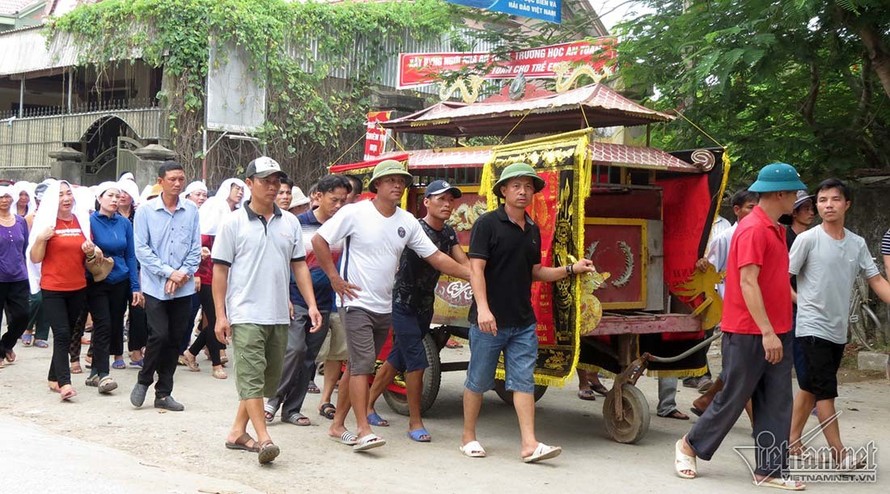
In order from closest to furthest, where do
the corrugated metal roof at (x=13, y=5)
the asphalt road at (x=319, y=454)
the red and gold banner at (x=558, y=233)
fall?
the asphalt road at (x=319, y=454)
the red and gold banner at (x=558, y=233)
the corrugated metal roof at (x=13, y=5)

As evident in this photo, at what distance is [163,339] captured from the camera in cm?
752

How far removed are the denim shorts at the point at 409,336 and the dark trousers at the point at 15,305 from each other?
4.53 m

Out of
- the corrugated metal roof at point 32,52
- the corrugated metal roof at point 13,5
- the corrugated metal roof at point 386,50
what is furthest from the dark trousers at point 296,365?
the corrugated metal roof at point 13,5

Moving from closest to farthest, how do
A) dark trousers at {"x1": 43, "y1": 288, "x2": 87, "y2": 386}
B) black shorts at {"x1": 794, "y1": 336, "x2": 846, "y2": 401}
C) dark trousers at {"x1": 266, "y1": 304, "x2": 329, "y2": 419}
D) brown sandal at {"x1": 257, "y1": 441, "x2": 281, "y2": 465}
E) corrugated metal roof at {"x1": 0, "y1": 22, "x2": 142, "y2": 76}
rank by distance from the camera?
1. brown sandal at {"x1": 257, "y1": 441, "x2": 281, "y2": 465}
2. black shorts at {"x1": 794, "y1": 336, "x2": 846, "y2": 401}
3. dark trousers at {"x1": 266, "y1": 304, "x2": 329, "y2": 419}
4. dark trousers at {"x1": 43, "y1": 288, "x2": 87, "y2": 386}
5. corrugated metal roof at {"x1": 0, "y1": 22, "x2": 142, "y2": 76}

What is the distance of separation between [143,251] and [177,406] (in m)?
1.27

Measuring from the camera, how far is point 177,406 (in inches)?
299

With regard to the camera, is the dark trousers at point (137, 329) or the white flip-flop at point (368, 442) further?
the dark trousers at point (137, 329)

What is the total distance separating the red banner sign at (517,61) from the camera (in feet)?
38.9

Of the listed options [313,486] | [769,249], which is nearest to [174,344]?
[313,486]

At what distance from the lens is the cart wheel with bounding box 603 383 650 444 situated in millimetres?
6812

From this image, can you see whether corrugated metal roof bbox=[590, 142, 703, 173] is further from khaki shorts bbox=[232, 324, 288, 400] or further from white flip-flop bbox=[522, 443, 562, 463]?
khaki shorts bbox=[232, 324, 288, 400]

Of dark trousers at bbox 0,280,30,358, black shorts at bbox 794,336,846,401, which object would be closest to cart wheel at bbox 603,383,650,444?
black shorts at bbox 794,336,846,401

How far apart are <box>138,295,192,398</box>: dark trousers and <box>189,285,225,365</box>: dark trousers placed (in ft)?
4.94

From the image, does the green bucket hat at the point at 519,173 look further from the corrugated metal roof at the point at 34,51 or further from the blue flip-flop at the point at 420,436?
the corrugated metal roof at the point at 34,51
